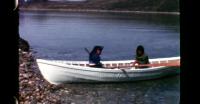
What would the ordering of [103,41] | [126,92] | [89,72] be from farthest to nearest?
1. [103,41]
2. [89,72]
3. [126,92]

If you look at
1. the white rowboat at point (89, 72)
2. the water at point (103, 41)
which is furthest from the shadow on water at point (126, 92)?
the water at point (103, 41)

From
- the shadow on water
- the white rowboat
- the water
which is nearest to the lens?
the shadow on water

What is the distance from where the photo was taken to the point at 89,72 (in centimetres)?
2117

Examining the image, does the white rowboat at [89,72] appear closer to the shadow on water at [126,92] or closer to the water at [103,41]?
the shadow on water at [126,92]

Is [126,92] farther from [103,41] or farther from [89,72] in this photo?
[103,41]

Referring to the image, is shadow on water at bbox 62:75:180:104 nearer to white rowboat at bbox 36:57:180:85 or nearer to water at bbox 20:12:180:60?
white rowboat at bbox 36:57:180:85

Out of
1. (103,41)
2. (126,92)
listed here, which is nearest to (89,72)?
(126,92)

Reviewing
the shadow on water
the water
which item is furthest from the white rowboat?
the water

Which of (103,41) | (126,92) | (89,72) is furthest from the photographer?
(103,41)

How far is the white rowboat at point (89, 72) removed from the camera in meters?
20.5

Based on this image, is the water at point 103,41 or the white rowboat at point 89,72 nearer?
the white rowboat at point 89,72

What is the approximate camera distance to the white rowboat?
2048 centimetres
